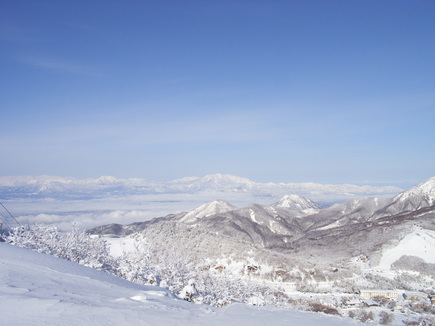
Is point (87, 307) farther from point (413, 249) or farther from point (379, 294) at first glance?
point (413, 249)

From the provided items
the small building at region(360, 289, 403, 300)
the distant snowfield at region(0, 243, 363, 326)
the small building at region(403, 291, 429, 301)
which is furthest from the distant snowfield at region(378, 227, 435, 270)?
the distant snowfield at region(0, 243, 363, 326)

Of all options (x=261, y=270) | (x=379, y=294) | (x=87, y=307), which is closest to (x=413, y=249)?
(x=379, y=294)

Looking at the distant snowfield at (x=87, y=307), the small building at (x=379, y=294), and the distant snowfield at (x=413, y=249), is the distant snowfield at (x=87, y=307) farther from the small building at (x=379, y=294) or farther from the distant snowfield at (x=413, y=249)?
the distant snowfield at (x=413, y=249)

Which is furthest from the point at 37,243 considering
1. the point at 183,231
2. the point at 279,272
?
the point at 183,231

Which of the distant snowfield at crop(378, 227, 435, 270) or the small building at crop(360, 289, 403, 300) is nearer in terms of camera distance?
the small building at crop(360, 289, 403, 300)

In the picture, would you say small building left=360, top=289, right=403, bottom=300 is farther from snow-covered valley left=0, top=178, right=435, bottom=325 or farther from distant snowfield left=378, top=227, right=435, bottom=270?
distant snowfield left=378, top=227, right=435, bottom=270

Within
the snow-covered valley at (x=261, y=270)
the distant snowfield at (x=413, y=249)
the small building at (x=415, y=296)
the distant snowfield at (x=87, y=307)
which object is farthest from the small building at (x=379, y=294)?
the distant snowfield at (x=87, y=307)
